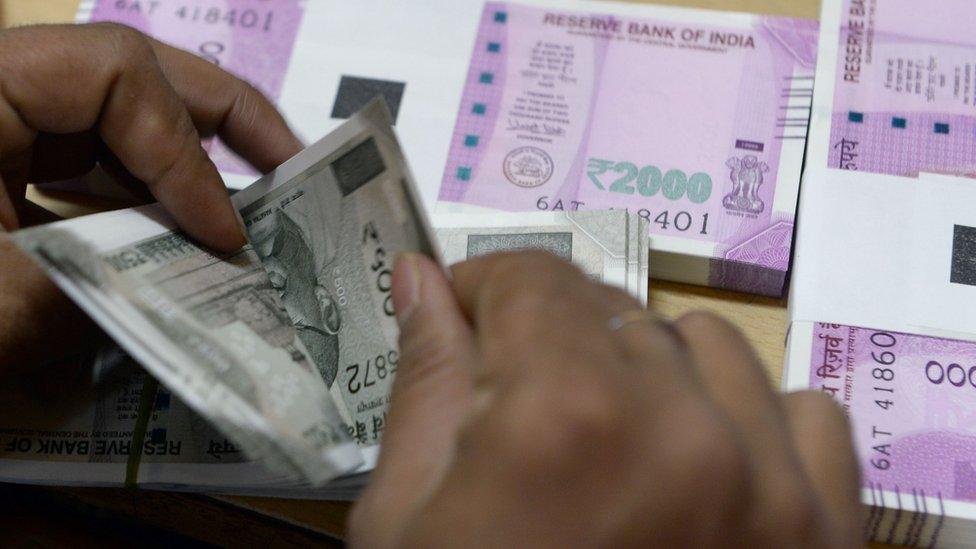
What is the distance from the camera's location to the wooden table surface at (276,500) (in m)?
0.68

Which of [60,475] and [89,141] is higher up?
[89,141]

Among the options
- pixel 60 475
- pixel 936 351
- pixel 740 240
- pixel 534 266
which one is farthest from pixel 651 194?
pixel 60 475

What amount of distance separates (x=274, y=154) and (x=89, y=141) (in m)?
0.15

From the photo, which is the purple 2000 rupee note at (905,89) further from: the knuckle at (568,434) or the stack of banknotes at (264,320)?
the knuckle at (568,434)

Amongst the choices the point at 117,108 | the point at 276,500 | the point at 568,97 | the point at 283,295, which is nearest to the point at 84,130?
the point at 117,108

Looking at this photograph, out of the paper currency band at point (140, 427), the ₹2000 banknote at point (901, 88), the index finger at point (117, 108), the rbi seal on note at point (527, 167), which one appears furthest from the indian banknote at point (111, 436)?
the ₹2000 banknote at point (901, 88)

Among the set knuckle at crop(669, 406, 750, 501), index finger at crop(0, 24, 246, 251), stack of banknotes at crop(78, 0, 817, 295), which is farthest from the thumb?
stack of banknotes at crop(78, 0, 817, 295)

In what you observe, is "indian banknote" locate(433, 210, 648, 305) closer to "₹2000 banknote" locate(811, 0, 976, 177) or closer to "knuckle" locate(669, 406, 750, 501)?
"₹2000 banknote" locate(811, 0, 976, 177)

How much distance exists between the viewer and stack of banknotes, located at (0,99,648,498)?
0.50m

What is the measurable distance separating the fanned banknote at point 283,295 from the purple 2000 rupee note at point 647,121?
0.71 feet

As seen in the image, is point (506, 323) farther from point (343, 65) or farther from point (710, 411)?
point (343, 65)

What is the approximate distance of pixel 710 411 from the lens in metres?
0.38

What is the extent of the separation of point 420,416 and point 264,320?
21cm

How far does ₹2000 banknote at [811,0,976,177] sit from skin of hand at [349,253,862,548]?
1.35 ft
